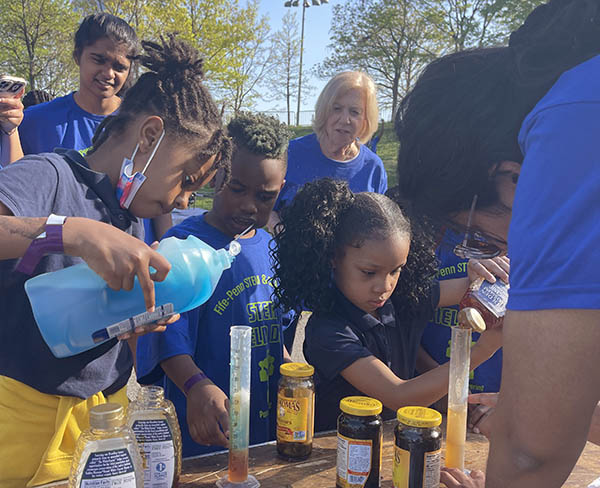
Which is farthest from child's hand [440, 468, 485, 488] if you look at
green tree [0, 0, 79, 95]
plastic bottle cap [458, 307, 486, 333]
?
green tree [0, 0, 79, 95]

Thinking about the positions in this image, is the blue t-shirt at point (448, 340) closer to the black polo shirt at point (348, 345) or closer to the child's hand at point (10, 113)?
the black polo shirt at point (348, 345)

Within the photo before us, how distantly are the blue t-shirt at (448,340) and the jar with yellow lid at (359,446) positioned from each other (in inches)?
39.9

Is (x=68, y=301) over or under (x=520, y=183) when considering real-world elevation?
under

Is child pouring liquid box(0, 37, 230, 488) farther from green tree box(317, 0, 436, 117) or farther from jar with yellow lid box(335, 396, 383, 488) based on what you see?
green tree box(317, 0, 436, 117)

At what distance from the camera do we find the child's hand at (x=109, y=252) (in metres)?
1.20

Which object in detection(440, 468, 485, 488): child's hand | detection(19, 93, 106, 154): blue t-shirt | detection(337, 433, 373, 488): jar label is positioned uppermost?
detection(19, 93, 106, 154): blue t-shirt

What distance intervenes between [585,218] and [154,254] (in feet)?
2.78

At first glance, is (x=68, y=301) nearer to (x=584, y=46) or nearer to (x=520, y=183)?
(x=520, y=183)

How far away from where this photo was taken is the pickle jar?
5.11 ft

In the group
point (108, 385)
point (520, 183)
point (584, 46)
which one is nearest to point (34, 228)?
point (108, 385)

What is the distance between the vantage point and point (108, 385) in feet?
5.49

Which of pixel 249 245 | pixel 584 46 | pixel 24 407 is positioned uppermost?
pixel 584 46

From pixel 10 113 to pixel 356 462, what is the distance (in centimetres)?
266

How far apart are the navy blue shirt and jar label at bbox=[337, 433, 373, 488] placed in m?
0.74
